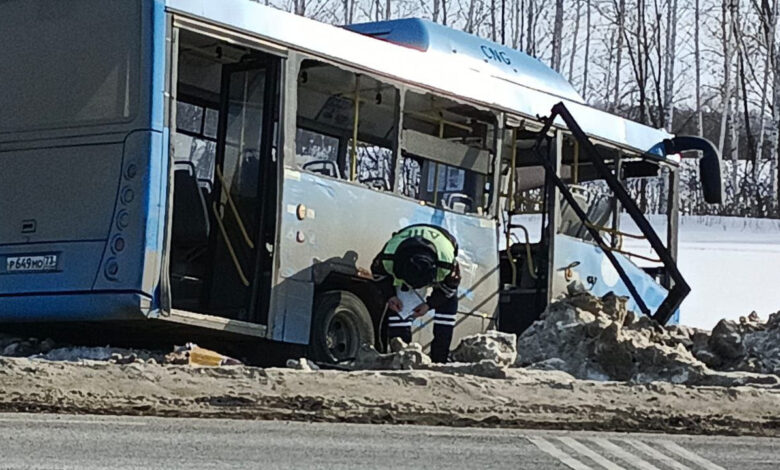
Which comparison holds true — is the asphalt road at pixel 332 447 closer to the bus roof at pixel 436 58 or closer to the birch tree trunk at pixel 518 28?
the bus roof at pixel 436 58

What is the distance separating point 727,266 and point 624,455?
67.0ft

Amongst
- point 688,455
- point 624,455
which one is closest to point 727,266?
point 688,455

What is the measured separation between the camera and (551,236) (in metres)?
13.9

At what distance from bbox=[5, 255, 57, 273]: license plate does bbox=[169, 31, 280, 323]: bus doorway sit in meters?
0.89

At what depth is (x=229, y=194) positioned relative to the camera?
11.2 metres

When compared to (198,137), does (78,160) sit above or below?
below

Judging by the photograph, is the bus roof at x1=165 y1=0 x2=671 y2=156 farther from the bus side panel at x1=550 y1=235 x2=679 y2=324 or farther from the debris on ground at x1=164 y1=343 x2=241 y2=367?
the debris on ground at x1=164 y1=343 x2=241 y2=367

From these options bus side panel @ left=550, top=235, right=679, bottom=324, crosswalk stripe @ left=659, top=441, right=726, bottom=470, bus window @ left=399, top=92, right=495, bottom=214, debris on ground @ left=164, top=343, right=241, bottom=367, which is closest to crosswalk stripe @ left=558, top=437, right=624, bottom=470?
crosswalk stripe @ left=659, top=441, right=726, bottom=470

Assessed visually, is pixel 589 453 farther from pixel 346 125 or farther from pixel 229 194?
pixel 346 125

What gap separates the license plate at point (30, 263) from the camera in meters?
10.5

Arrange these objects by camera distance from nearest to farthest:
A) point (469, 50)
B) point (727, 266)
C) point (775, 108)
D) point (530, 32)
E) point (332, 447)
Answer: point (332, 447)
point (469, 50)
point (727, 266)
point (775, 108)
point (530, 32)

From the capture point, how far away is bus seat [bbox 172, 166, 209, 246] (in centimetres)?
1110

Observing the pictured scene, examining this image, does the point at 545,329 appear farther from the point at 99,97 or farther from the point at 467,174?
the point at 99,97

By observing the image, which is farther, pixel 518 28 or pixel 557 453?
pixel 518 28
